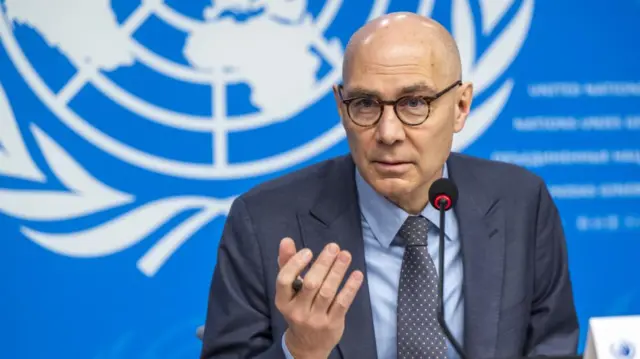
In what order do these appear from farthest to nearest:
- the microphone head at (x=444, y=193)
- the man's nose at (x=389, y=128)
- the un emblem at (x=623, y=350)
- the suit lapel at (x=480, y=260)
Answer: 1. the suit lapel at (x=480, y=260)
2. the man's nose at (x=389, y=128)
3. the microphone head at (x=444, y=193)
4. the un emblem at (x=623, y=350)

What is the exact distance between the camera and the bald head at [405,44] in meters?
2.02

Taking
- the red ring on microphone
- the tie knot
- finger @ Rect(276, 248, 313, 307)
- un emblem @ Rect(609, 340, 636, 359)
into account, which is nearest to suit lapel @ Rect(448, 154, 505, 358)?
the tie knot

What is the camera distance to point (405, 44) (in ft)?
6.63

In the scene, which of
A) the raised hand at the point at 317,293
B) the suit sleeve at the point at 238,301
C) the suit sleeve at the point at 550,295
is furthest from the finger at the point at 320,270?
the suit sleeve at the point at 550,295

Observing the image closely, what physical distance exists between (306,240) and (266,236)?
10cm

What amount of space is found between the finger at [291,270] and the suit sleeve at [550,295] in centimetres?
81

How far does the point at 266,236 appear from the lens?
215cm

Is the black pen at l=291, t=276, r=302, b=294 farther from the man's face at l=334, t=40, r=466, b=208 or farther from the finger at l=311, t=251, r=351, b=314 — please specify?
the man's face at l=334, t=40, r=466, b=208

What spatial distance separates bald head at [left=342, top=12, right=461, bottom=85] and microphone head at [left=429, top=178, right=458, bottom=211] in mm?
416

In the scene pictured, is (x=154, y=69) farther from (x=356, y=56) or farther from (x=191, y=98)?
(x=356, y=56)

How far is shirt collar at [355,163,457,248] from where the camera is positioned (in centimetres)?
214

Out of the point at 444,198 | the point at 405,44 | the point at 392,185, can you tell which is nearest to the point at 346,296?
the point at 444,198

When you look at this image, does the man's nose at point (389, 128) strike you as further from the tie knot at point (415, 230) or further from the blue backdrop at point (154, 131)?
the blue backdrop at point (154, 131)

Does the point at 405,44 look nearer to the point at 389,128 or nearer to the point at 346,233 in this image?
the point at 389,128
